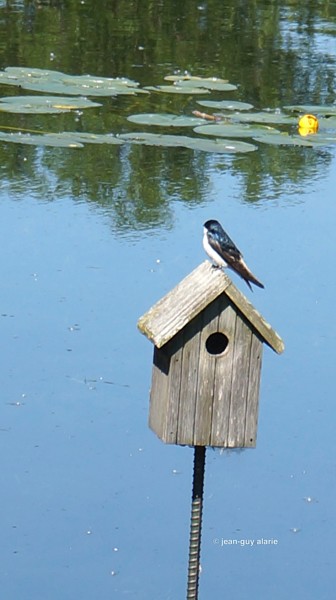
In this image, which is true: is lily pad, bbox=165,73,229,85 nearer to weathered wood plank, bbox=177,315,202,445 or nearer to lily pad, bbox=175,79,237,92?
lily pad, bbox=175,79,237,92

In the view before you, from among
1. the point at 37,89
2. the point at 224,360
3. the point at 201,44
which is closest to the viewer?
the point at 224,360

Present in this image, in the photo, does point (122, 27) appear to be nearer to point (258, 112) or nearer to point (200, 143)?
point (258, 112)

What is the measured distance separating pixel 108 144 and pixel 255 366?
5581 millimetres

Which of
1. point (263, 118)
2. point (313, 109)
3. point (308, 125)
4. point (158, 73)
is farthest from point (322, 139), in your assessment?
point (158, 73)

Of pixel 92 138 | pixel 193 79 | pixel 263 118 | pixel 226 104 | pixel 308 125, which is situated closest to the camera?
pixel 92 138

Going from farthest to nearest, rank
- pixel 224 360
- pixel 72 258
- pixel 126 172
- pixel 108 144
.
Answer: pixel 108 144 → pixel 126 172 → pixel 72 258 → pixel 224 360

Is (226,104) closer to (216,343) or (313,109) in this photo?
(313,109)

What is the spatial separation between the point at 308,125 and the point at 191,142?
3.40 ft

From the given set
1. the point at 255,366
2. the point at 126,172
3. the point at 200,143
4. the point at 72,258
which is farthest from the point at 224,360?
the point at 200,143

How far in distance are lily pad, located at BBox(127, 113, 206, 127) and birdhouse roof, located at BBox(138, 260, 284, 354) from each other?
5862mm

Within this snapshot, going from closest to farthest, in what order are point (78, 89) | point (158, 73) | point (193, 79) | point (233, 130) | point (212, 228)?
point (212, 228) < point (233, 130) < point (78, 89) < point (193, 79) < point (158, 73)

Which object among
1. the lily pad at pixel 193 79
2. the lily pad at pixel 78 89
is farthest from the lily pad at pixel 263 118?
the lily pad at pixel 193 79

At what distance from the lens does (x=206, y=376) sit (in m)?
3.52

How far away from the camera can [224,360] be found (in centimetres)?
351
